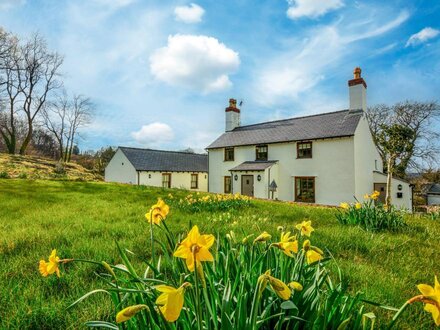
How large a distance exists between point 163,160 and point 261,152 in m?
12.8

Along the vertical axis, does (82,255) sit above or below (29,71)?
below

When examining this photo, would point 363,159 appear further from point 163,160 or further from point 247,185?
point 163,160

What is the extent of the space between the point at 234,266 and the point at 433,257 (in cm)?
366

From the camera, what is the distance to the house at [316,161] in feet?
56.7

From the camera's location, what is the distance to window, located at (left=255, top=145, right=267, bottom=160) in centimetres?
2167

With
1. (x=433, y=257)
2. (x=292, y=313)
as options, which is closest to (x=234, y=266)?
(x=292, y=313)

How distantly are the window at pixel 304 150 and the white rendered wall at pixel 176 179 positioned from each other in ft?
37.7

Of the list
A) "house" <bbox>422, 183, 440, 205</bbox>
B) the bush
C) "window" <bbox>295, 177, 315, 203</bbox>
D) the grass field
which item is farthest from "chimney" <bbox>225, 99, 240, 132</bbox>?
"house" <bbox>422, 183, 440, 205</bbox>

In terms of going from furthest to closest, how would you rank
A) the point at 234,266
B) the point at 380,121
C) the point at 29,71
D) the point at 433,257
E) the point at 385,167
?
the point at 29,71
the point at 380,121
the point at 385,167
the point at 433,257
the point at 234,266

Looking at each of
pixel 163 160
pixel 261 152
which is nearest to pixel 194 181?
pixel 163 160

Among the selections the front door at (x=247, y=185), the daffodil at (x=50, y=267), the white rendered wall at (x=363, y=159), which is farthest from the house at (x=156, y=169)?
the daffodil at (x=50, y=267)

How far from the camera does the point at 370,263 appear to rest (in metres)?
3.36

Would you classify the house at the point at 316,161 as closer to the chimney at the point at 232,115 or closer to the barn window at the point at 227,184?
the barn window at the point at 227,184

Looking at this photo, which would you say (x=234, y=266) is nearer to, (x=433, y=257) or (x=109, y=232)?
(x=109, y=232)
